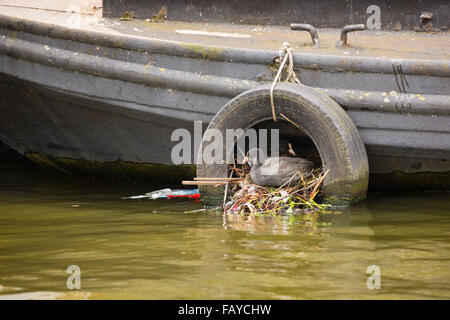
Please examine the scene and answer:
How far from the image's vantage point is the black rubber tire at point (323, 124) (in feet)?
16.1

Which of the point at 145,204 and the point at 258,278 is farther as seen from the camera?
the point at 145,204

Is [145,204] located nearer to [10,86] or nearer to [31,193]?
[31,193]

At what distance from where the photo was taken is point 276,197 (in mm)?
5051

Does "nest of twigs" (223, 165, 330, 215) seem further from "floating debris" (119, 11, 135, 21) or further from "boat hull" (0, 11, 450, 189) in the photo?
"floating debris" (119, 11, 135, 21)

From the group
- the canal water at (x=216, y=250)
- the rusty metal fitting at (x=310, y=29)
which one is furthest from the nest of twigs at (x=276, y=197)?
the rusty metal fitting at (x=310, y=29)

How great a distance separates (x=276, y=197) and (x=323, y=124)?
57cm

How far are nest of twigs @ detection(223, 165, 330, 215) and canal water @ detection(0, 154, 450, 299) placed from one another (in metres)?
0.15

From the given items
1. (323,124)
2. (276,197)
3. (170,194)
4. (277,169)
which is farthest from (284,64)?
(170,194)

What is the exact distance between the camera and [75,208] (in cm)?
534

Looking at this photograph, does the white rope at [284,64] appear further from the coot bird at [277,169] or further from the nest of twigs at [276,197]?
the nest of twigs at [276,197]

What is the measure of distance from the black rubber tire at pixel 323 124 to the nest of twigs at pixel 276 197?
105 mm

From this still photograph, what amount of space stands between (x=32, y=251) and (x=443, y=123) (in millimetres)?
2725

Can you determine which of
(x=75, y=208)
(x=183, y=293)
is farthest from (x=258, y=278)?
(x=75, y=208)
